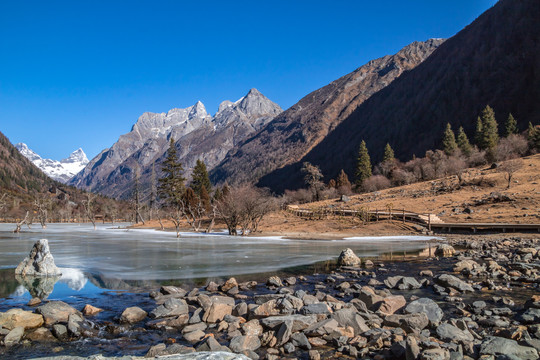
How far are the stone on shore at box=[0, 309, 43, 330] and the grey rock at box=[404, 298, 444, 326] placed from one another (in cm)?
924

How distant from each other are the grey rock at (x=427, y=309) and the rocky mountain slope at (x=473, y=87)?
143m

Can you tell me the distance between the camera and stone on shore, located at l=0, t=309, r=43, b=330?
8.26 meters

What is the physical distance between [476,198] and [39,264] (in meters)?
51.7

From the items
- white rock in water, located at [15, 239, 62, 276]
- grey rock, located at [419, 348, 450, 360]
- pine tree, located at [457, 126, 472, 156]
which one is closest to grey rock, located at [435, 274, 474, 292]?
grey rock, located at [419, 348, 450, 360]

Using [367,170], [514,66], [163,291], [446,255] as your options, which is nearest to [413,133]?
[514,66]

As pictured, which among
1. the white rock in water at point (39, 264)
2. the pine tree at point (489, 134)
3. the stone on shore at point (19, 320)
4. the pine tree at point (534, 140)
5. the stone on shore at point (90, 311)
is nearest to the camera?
the stone on shore at point (19, 320)

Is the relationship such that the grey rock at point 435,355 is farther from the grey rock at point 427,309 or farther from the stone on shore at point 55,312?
the stone on shore at point 55,312

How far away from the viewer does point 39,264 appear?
51.8 ft

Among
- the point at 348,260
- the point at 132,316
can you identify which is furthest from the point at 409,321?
the point at 348,260

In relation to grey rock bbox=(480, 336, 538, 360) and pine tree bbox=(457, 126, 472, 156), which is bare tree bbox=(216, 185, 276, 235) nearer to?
grey rock bbox=(480, 336, 538, 360)

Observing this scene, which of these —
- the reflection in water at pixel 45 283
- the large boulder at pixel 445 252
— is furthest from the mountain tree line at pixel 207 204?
the reflection in water at pixel 45 283

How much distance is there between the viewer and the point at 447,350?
652cm

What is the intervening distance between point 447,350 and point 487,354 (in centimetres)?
71

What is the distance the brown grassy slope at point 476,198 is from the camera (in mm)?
42247
